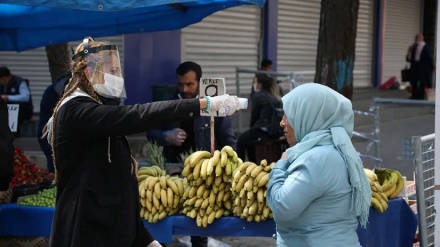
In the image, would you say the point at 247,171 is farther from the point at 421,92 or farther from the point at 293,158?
the point at 421,92

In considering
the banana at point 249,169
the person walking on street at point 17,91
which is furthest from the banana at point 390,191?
the person walking on street at point 17,91

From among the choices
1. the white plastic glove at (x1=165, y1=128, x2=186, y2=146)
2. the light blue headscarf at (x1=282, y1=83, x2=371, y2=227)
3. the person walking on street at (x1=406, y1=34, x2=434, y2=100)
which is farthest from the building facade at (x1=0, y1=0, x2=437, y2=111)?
the light blue headscarf at (x1=282, y1=83, x2=371, y2=227)

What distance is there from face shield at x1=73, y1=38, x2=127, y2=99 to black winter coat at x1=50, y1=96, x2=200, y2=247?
0.11 meters

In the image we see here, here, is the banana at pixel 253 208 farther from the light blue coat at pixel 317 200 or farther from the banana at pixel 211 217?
the light blue coat at pixel 317 200

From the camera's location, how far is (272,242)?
6.57m

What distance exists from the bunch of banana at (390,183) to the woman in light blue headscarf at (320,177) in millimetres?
1453

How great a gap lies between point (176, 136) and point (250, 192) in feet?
4.87

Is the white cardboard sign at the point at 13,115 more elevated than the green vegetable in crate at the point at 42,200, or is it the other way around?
the white cardboard sign at the point at 13,115

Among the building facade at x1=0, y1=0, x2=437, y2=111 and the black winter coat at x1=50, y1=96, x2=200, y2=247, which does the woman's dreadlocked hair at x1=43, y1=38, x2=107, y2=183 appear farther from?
the building facade at x1=0, y1=0, x2=437, y2=111

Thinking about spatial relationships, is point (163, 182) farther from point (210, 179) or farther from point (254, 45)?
point (254, 45)

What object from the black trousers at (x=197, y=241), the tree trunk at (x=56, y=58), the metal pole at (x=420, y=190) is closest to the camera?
the metal pole at (x=420, y=190)

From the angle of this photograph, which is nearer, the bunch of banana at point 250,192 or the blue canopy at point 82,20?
the bunch of banana at point 250,192

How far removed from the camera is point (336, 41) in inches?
332

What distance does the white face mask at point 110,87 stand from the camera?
10.5 ft
